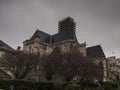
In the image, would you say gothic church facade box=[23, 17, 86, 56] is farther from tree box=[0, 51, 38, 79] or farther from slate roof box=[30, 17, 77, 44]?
tree box=[0, 51, 38, 79]

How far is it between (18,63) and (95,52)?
28.5 metres

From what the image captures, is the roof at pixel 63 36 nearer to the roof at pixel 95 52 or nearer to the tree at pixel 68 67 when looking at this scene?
the roof at pixel 95 52

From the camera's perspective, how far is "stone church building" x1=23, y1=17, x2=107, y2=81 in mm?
70325

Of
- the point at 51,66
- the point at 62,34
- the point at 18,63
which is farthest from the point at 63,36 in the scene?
the point at 18,63

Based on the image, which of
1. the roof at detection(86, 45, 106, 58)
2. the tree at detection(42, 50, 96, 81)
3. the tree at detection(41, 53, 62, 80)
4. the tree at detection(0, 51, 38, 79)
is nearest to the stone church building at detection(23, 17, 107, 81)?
the roof at detection(86, 45, 106, 58)

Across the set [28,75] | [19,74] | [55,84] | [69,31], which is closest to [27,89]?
[55,84]

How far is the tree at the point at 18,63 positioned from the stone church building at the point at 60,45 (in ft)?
51.4

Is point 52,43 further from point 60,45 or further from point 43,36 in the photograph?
point 60,45

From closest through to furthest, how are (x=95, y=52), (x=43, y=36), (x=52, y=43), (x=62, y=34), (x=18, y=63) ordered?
1. (x=18, y=63)
2. (x=95, y=52)
3. (x=43, y=36)
4. (x=52, y=43)
5. (x=62, y=34)

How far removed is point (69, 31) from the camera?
79625 millimetres

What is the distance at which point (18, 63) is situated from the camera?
50.7 metres

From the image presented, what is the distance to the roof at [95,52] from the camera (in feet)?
229

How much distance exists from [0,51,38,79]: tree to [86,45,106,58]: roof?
23.3 meters

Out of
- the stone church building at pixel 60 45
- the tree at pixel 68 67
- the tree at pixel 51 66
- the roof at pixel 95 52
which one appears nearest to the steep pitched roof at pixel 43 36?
the stone church building at pixel 60 45
